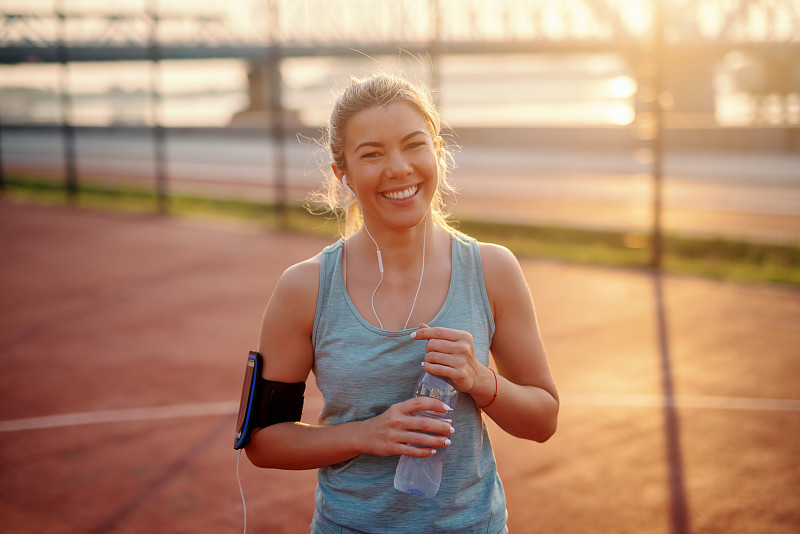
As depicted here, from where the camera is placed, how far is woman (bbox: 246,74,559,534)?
1.96 meters

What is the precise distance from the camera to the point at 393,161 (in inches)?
77.6

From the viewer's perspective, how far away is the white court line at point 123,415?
17.3 feet

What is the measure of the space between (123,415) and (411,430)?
13.4ft

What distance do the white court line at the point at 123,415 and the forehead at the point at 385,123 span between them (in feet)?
12.4

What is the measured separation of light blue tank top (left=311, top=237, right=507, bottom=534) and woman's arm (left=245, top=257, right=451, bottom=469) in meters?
0.04

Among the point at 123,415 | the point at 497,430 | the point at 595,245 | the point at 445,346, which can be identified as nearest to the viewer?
the point at 445,346

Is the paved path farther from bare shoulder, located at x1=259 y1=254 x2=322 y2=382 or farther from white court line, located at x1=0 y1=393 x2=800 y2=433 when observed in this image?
bare shoulder, located at x1=259 y1=254 x2=322 y2=382

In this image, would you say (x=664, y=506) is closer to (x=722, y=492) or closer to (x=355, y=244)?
(x=722, y=492)

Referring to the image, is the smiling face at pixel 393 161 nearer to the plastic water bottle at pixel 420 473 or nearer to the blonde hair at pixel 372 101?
the blonde hair at pixel 372 101

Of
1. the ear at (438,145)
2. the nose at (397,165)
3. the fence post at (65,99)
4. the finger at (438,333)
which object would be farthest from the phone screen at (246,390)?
the fence post at (65,99)

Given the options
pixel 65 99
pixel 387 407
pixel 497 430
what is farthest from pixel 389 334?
pixel 65 99

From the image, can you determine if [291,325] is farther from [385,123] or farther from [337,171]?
[385,123]

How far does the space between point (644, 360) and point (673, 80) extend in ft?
147

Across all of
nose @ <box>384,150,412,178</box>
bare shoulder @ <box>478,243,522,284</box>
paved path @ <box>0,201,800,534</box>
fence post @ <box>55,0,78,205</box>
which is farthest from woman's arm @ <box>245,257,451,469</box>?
fence post @ <box>55,0,78,205</box>
